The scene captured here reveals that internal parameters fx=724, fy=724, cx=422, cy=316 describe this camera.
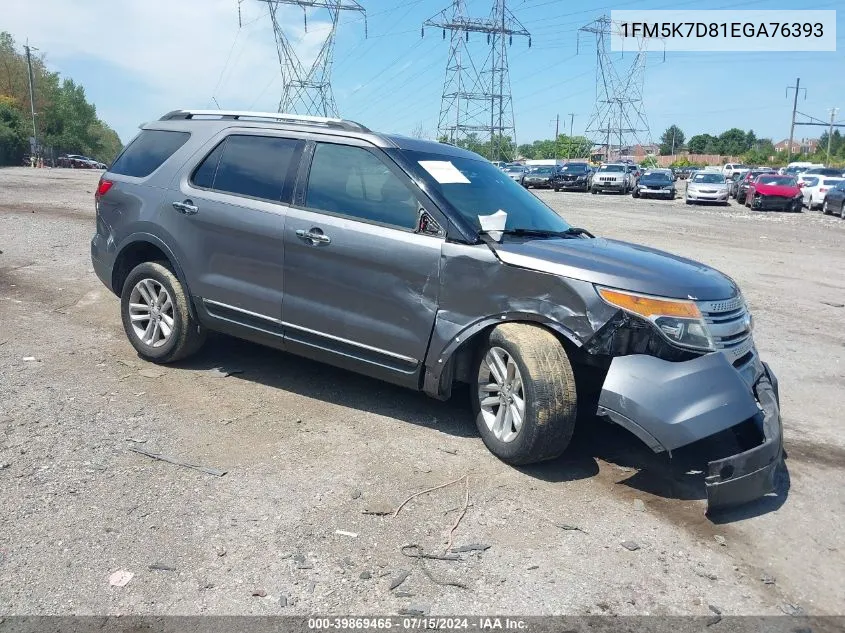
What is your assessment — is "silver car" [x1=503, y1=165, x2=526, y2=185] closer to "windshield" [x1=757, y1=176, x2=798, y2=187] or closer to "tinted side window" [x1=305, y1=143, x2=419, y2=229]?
"windshield" [x1=757, y1=176, x2=798, y2=187]

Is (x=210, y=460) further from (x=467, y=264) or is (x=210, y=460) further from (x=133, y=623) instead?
(x=467, y=264)

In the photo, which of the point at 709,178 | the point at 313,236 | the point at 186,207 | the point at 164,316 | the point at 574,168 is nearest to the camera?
the point at 313,236

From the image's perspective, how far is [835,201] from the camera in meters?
28.1

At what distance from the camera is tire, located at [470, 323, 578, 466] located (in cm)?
396

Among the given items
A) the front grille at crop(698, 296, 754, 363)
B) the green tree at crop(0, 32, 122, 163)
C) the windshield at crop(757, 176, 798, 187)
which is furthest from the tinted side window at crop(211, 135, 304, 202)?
the green tree at crop(0, 32, 122, 163)

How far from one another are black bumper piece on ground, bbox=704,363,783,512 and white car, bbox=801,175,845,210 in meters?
30.0

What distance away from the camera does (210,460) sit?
13.6 ft

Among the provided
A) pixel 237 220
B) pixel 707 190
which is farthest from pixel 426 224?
pixel 707 190

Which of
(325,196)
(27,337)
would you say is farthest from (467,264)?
(27,337)

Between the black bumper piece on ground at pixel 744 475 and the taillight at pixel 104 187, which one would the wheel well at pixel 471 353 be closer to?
the black bumper piece on ground at pixel 744 475

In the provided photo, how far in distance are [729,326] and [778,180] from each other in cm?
2994

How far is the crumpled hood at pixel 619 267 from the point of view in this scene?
3959mm

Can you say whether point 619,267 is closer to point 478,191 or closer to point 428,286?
point 428,286

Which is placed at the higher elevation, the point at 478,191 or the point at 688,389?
the point at 478,191
